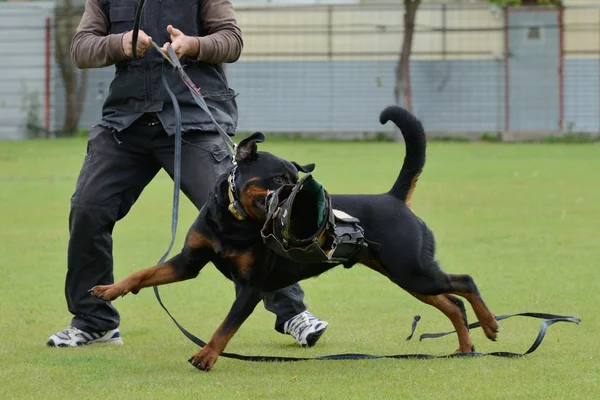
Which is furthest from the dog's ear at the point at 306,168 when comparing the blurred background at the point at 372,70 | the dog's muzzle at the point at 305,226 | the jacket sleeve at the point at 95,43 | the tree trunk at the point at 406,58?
the blurred background at the point at 372,70

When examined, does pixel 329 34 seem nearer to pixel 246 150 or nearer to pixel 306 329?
pixel 306 329

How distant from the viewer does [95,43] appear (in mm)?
5590

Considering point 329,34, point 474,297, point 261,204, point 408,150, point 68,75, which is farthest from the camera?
point 329,34

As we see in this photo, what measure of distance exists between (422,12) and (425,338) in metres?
21.5

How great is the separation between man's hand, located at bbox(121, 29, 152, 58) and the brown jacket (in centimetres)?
5

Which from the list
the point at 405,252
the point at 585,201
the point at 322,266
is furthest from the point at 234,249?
the point at 585,201

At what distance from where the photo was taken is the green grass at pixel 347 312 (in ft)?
15.0

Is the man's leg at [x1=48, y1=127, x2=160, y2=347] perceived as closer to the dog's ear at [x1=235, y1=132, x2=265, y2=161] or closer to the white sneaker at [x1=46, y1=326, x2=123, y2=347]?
the white sneaker at [x1=46, y1=326, x2=123, y2=347]

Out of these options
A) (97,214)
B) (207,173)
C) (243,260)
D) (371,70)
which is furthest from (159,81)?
(371,70)

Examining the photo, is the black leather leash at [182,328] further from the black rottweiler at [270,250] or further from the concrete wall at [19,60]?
the concrete wall at [19,60]

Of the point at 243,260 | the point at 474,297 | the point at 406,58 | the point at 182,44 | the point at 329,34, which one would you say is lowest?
the point at 474,297

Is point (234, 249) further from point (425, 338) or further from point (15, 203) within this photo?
point (15, 203)

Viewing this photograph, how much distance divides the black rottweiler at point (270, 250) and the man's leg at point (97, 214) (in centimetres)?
61

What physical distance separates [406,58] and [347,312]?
19228 mm
